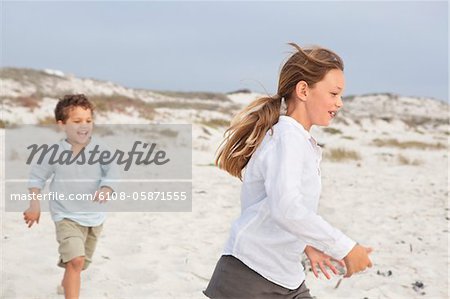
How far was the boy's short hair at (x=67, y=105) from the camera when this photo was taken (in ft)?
10.8

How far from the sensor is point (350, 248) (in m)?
1.74

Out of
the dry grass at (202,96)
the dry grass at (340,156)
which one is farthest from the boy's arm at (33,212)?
the dry grass at (202,96)

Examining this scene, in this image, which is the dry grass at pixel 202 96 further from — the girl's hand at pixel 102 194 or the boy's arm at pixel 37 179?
the girl's hand at pixel 102 194

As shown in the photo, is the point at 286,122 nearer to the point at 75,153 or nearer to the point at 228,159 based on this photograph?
the point at 228,159

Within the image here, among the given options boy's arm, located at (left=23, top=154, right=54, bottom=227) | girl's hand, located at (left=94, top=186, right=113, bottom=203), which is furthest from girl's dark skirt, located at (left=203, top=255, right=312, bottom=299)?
boy's arm, located at (left=23, top=154, right=54, bottom=227)

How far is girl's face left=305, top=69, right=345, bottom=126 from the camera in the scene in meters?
1.96

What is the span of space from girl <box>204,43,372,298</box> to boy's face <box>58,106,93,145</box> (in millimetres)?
1515

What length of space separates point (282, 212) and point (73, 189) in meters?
1.90

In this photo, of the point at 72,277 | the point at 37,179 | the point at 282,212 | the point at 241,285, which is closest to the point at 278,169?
the point at 282,212

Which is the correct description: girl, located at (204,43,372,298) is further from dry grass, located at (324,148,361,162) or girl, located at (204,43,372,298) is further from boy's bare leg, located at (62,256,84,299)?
dry grass, located at (324,148,361,162)

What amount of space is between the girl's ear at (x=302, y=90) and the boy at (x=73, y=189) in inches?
67.4

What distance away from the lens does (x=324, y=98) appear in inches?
77.3

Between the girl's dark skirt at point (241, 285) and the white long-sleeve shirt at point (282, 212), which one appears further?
the girl's dark skirt at point (241, 285)

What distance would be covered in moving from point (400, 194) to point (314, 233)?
7.04 metres
